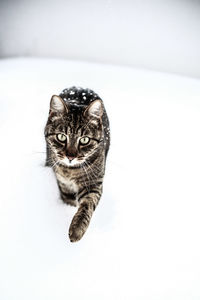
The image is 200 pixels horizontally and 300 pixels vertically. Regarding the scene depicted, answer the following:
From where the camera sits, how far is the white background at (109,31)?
5.97ft

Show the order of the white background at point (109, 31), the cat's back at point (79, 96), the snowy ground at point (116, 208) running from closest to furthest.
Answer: the snowy ground at point (116, 208) → the cat's back at point (79, 96) → the white background at point (109, 31)

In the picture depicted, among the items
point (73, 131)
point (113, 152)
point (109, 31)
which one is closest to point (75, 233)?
point (73, 131)

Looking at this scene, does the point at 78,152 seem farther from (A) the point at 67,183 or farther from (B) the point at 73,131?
(A) the point at 67,183

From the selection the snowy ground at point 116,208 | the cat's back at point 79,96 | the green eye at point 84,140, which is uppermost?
the cat's back at point 79,96

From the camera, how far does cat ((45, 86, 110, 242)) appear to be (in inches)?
36.4

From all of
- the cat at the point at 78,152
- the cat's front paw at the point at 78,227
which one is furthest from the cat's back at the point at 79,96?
the cat's front paw at the point at 78,227

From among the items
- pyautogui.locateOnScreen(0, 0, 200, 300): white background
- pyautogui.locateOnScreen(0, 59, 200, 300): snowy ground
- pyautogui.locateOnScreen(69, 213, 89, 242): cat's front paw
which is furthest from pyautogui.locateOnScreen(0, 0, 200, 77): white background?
pyautogui.locateOnScreen(69, 213, 89, 242): cat's front paw

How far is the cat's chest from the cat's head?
0.07 m

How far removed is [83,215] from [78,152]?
0.22 m

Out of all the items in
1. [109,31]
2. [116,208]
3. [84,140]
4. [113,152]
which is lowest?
[116,208]

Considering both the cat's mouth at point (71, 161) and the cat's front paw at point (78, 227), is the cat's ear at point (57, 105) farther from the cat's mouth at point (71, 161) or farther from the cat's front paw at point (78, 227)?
the cat's front paw at point (78, 227)

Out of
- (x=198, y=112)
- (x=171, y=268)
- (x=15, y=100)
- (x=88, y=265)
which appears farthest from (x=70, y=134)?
(x=198, y=112)

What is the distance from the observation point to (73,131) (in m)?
0.94

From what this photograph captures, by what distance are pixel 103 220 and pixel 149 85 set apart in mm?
1215
